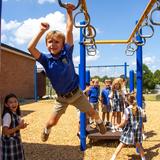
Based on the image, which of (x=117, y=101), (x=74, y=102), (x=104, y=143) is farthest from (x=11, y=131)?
(x=117, y=101)

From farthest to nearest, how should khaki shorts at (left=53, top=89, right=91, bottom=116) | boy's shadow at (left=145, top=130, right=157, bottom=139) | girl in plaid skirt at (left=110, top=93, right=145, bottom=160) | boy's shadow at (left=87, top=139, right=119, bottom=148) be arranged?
boy's shadow at (left=145, top=130, right=157, bottom=139), boy's shadow at (left=87, top=139, right=119, bottom=148), girl in plaid skirt at (left=110, top=93, right=145, bottom=160), khaki shorts at (left=53, top=89, right=91, bottom=116)

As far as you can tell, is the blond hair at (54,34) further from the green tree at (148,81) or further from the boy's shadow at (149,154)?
the green tree at (148,81)

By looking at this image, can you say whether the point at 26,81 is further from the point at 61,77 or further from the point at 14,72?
the point at 61,77

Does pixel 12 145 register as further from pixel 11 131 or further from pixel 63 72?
pixel 63 72

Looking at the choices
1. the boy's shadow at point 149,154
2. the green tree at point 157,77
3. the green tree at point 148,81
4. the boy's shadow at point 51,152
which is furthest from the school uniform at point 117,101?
the green tree at point 157,77

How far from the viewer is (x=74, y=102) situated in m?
4.07

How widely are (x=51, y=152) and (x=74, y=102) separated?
133 inches

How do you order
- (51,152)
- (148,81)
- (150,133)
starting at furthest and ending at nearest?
(148,81), (150,133), (51,152)

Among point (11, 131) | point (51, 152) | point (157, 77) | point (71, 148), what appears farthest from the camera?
point (157, 77)

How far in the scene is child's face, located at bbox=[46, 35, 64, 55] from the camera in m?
3.59

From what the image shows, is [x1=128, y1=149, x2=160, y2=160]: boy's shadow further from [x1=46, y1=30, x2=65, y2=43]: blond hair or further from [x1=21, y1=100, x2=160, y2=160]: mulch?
[x1=46, y1=30, x2=65, y2=43]: blond hair

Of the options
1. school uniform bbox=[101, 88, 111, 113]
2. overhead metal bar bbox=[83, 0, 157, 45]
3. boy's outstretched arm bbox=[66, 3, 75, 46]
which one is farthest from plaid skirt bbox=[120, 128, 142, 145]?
school uniform bbox=[101, 88, 111, 113]

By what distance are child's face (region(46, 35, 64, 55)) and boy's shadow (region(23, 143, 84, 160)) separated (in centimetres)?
344

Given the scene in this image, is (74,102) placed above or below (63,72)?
below
